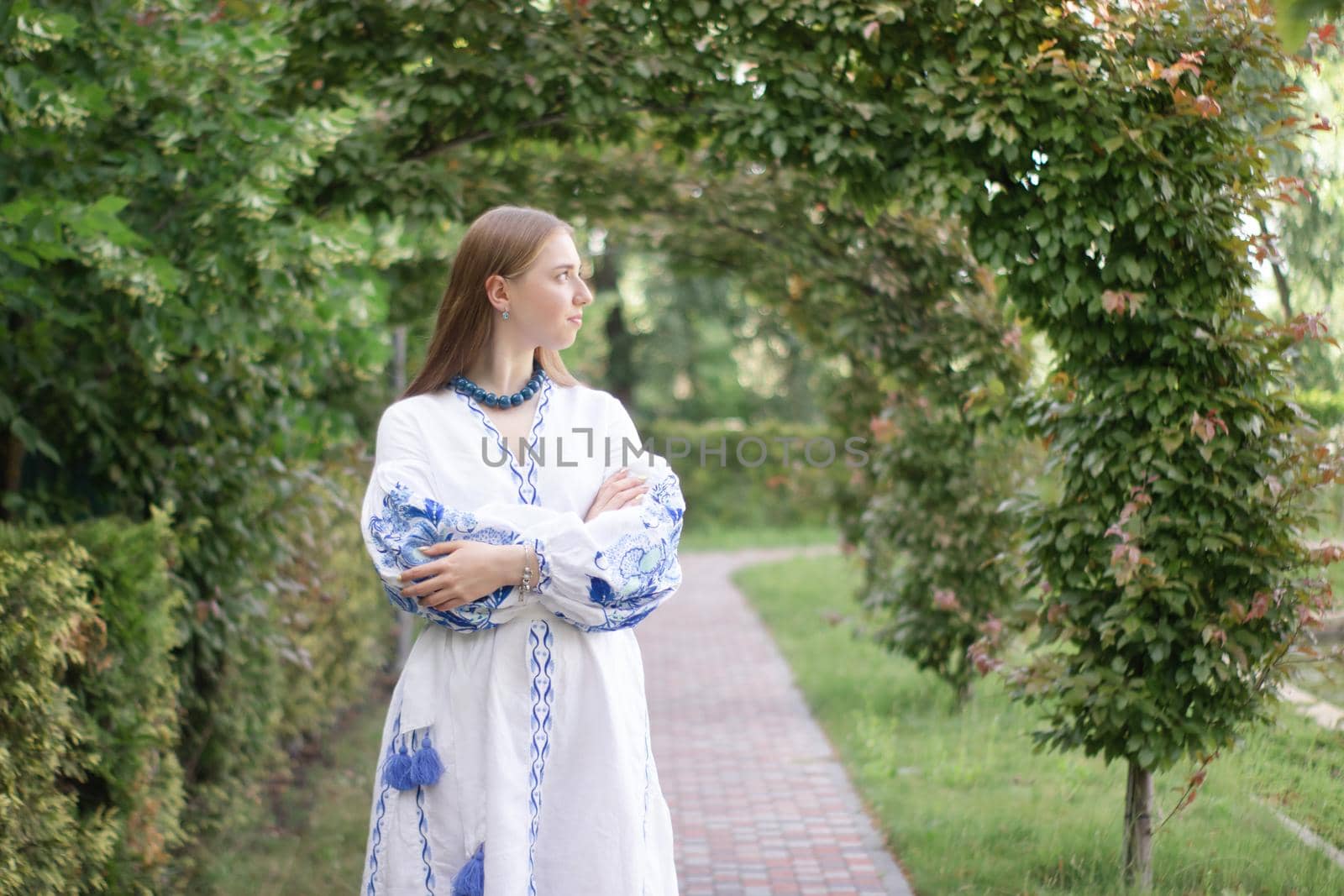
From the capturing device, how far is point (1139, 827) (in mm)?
4066

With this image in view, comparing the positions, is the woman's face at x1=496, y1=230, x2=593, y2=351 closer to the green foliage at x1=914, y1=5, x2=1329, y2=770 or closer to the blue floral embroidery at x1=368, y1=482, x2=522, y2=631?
the blue floral embroidery at x1=368, y1=482, x2=522, y2=631

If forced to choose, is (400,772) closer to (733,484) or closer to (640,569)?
(640,569)

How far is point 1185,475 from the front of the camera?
12.3ft

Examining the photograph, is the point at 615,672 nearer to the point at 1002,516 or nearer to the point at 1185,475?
the point at 1185,475

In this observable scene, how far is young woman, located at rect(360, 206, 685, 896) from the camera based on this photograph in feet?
7.71

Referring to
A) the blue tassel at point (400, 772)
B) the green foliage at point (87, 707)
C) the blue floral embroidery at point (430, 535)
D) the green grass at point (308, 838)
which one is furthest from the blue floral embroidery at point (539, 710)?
the green grass at point (308, 838)

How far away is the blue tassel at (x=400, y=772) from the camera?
2.36 metres

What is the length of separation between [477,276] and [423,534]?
539 millimetres

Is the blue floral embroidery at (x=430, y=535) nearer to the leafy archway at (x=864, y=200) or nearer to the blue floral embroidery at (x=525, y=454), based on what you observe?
the blue floral embroidery at (x=525, y=454)

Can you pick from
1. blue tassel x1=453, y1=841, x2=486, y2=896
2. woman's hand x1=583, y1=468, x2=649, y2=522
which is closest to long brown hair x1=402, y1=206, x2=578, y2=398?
woman's hand x1=583, y1=468, x2=649, y2=522

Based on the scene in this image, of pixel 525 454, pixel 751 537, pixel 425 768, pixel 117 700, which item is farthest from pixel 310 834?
pixel 751 537

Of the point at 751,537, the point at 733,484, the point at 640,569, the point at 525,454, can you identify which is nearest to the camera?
the point at 640,569

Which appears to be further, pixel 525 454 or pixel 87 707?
pixel 87 707

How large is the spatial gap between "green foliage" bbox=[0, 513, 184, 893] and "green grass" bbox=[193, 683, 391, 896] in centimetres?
51
